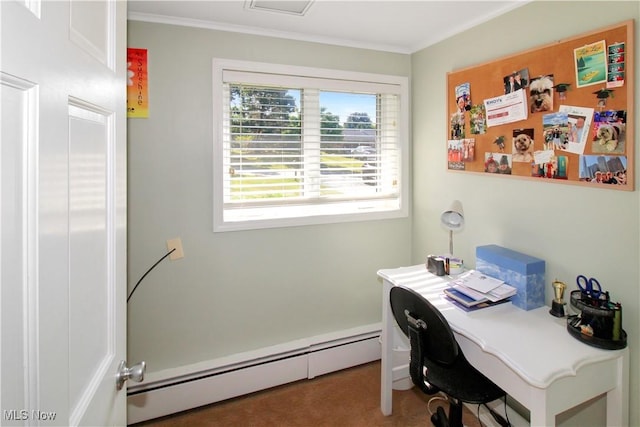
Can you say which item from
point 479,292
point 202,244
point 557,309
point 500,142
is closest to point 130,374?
point 202,244

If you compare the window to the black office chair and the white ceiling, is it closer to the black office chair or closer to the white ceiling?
the white ceiling

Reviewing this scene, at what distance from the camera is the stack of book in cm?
164

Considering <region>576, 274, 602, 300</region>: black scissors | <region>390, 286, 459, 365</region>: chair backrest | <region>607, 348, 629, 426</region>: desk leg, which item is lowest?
<region>607, 348, 629, 426</region>: desk leg

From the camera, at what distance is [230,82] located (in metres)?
2.15

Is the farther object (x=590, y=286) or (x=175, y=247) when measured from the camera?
(x=175, y=247)

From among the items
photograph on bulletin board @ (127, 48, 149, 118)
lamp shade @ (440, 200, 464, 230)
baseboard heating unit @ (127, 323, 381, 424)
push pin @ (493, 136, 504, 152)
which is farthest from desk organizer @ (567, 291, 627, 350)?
photograph on bulletin board @ (127, 48, 149, 118)

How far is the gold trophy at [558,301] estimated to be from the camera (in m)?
1.56

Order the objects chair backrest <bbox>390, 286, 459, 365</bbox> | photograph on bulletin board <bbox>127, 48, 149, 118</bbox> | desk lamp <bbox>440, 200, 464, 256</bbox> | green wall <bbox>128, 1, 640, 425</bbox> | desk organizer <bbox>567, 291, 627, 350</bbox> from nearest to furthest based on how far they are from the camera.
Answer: desk organizer <bbox>567, 291, 627, 350</bbox> < chair backrest <bbox>390, 286, 459, 365</bbox> < green wall <bbox>128, 1, 640, 425</bbox> < photograph on bulletin board <bbox>127, 48, 149, 118</bbox> < desk lamp <bbox>440, 200, 464, 256</bbox>

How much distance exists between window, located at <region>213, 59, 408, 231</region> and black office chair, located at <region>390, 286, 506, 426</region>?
1047 mm

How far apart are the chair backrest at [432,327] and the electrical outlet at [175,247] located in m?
1.30

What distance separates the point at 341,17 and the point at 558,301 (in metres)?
1.84

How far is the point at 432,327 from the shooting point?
4.85ft

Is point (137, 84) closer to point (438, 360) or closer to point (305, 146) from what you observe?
point (305, 146)

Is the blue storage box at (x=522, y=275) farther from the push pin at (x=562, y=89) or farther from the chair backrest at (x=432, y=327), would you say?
the push pin at (x=562, y=89)
